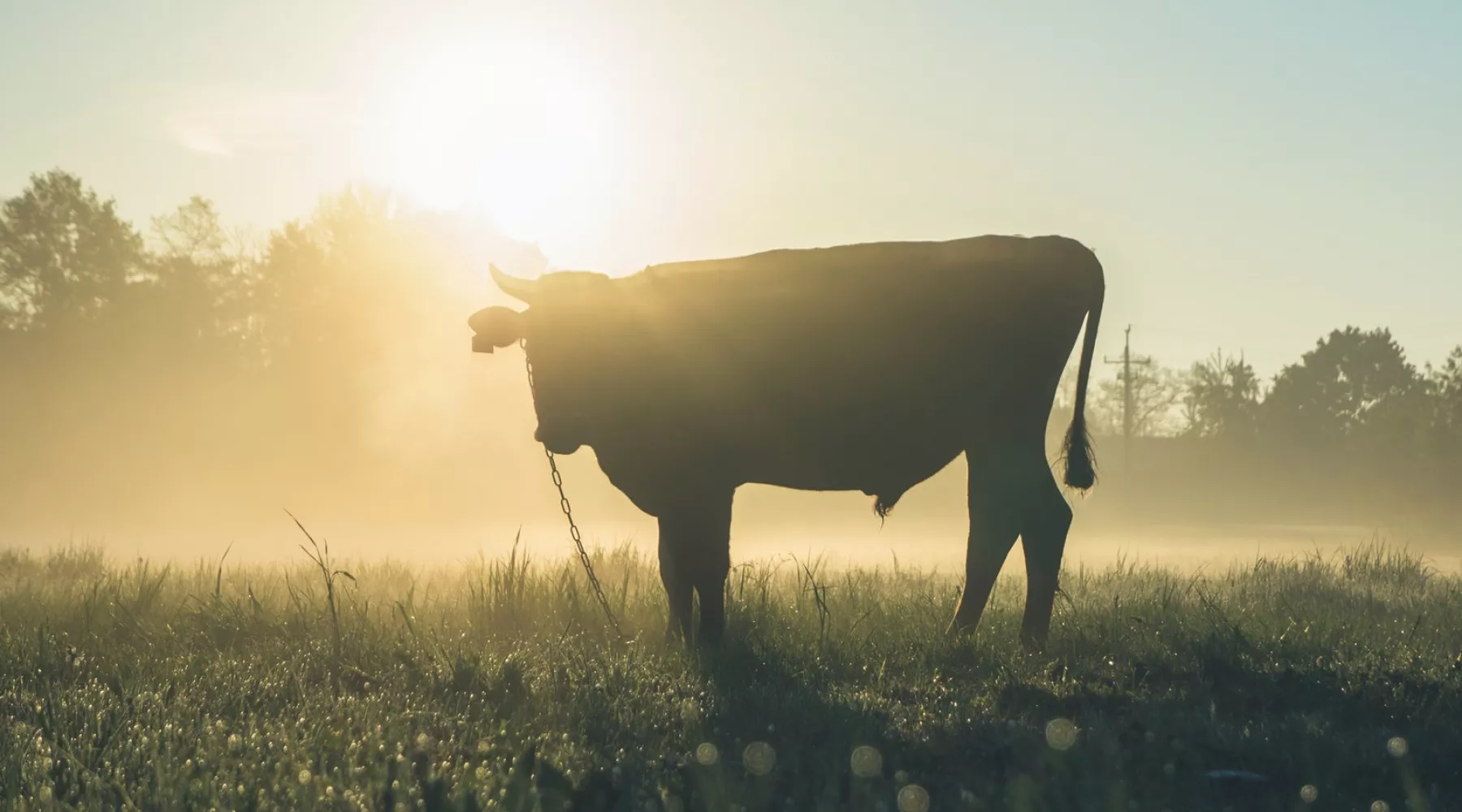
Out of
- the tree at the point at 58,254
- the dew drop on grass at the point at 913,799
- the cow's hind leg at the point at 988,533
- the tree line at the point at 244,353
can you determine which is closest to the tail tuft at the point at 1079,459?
the cow's hind leg at the point at 988,533

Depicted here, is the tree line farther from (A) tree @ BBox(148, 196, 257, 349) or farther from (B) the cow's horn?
(B) the cow's horn

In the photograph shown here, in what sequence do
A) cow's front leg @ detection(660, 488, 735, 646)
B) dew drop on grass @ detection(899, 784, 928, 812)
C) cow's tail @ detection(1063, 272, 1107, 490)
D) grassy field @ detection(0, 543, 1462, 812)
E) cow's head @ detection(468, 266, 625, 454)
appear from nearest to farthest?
dew drop on grass @ detection(899, 784, 928, 812)
grassy field @ detection(0, 543, 1462, 812)
cow's front leg @ detection(660, 488, 735, 646)
cow's head @ detection(468, 266, 625, 454)
cow's tail @ detection(1063, 272, 1107, 490)

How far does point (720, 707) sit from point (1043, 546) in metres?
3.07

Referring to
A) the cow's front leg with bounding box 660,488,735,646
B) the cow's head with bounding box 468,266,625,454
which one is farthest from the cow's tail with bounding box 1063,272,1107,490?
the cow's head with bounding box 468,266,625,454

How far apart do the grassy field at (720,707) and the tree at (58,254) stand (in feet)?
110

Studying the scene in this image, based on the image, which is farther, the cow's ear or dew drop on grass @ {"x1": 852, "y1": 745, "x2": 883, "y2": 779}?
the cow's ear

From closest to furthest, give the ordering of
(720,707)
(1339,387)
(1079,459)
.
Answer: (720,707) → (1079,459) → (1339,387)

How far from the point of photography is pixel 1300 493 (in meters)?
56.6

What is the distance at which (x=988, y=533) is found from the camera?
25.7 feet

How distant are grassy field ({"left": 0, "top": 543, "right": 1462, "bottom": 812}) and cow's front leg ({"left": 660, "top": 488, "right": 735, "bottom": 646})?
0.27m

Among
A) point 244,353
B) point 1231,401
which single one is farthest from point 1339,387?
point 244,353

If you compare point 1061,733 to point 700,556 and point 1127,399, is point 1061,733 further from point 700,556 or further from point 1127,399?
point 1127,399

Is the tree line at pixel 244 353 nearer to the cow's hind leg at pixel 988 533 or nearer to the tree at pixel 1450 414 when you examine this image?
the tree at pixel 1450 414

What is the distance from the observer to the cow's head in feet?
24.4
